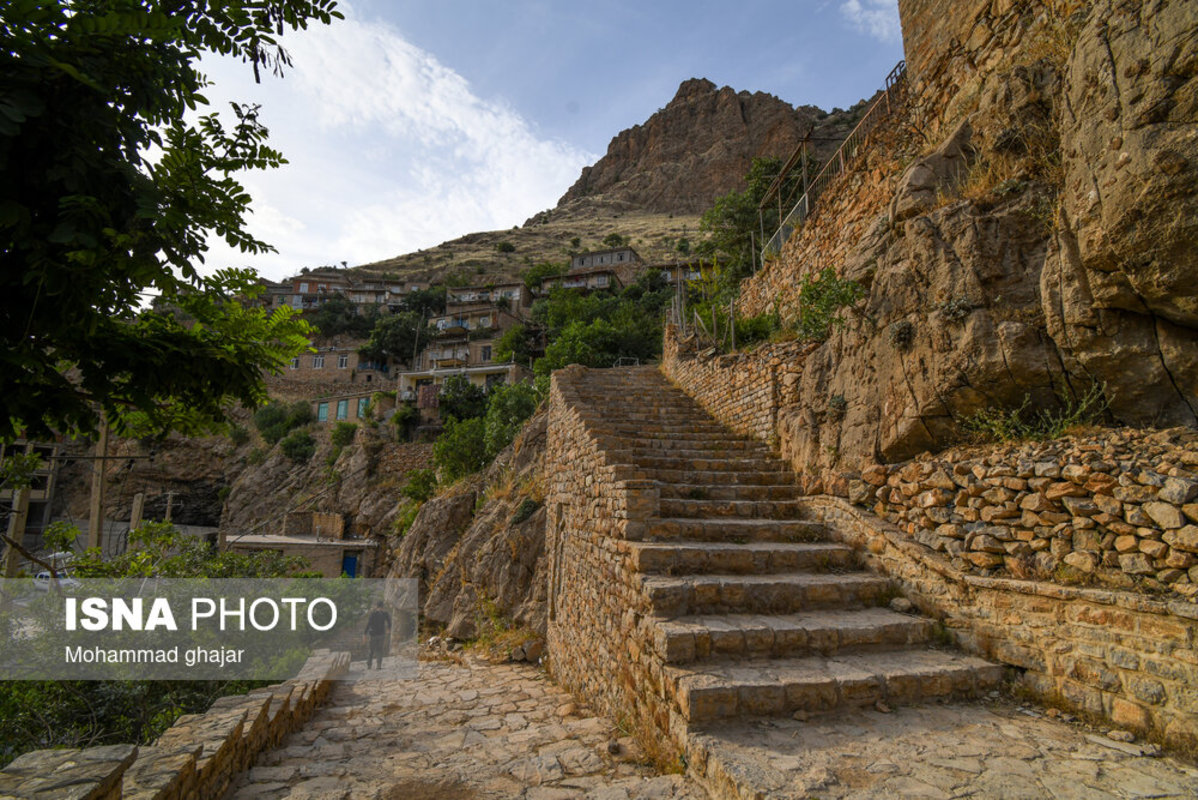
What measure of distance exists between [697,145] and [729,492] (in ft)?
Answer: 283

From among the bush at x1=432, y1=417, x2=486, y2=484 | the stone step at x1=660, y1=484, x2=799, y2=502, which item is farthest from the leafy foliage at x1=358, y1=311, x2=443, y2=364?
the stone step at x1=660, y1=484, x2=799, y2=502

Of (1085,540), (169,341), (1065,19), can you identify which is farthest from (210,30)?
(1065,19)

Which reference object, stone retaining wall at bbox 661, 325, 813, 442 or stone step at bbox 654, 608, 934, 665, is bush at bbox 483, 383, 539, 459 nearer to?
stone retaining wall at bbox 661, 325, 813, 442

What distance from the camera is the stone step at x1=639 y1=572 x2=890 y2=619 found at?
447 cm

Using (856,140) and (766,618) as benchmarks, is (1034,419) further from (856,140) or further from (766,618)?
(856,140)

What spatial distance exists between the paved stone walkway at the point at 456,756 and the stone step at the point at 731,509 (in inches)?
89.2

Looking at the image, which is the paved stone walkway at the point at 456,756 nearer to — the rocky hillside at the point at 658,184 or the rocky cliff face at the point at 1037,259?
the rocky cliff face at the point at 1037,259

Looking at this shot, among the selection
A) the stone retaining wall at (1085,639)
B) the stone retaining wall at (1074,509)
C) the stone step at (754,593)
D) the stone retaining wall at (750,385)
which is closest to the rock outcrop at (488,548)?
Answer: the stone retaining wall at (750,385)

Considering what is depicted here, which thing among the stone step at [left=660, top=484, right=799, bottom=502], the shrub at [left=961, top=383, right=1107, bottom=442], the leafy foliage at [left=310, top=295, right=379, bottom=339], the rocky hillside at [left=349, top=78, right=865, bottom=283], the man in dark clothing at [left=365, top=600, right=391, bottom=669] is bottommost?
the man in dark clothing at [left=365, top=600, right=391, bottom=669]

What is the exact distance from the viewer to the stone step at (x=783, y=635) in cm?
397

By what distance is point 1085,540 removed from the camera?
11.9 ft

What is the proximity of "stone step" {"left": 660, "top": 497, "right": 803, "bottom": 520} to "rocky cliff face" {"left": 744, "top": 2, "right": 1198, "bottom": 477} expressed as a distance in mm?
665

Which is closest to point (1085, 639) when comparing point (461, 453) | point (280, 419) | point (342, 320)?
point (461, 453)

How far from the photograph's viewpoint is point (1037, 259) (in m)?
4.62
